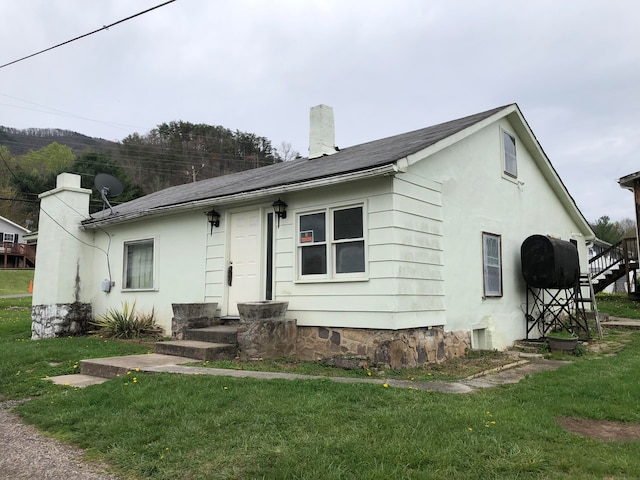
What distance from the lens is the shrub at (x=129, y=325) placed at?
412 inches

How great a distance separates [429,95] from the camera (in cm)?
1405

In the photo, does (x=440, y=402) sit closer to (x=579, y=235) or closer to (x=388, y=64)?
(x=388, y=64)

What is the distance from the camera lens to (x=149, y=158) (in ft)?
132

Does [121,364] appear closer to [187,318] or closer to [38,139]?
[187,318]

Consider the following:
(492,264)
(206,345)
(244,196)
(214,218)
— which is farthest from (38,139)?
(492,264)

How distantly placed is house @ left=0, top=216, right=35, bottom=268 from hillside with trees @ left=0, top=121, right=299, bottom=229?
13.6 ft

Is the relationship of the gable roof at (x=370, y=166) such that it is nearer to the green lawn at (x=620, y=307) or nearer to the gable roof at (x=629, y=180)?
the gable roof at (x=629, y=180)

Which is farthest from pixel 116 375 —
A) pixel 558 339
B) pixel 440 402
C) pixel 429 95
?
pixel 429 95

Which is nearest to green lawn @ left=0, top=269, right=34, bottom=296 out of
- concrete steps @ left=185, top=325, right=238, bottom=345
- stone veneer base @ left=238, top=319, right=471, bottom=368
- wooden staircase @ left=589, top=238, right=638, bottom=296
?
concrete steps @ left=185, top=325, right=238, bottom=345

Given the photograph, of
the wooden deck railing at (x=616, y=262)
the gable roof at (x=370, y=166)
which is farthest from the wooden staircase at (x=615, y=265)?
the gable roof at (x=370, y=166)

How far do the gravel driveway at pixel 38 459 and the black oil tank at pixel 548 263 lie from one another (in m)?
8.64

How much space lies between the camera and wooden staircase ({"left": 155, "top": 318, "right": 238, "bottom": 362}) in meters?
7.22

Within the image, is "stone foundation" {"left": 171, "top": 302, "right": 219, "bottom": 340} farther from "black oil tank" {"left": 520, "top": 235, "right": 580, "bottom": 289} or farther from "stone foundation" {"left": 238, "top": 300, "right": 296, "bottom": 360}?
"black oil tank" {"left": 520, "top": 235, "right": 580, "bottom": 289}

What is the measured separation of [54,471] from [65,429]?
96 cm
